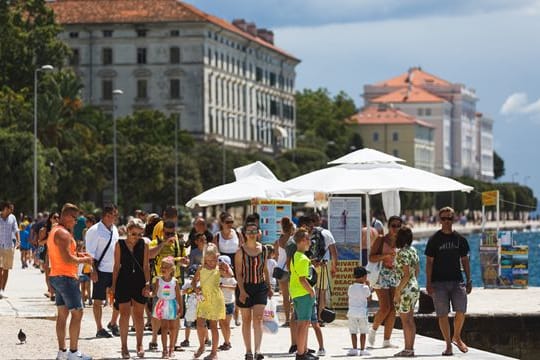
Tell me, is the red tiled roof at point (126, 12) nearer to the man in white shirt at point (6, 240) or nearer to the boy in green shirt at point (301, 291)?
the man in white shirt at point (6, 240)

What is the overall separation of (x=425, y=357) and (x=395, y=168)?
7.46 m

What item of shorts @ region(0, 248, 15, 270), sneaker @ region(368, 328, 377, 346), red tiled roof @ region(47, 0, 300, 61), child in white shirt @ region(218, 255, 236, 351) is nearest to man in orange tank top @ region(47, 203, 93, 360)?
child in white shirt @ region(218, 255, 236, 351)

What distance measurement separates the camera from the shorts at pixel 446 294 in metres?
18.6

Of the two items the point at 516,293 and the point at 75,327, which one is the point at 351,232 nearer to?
the point at 516,293

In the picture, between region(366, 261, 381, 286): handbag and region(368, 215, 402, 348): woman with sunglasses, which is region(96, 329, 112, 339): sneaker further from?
region(366, 261, 381, 286): handbag

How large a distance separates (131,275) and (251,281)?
5.04ft

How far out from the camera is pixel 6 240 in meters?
29.0

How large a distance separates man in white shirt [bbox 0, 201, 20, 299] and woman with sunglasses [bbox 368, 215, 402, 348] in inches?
414

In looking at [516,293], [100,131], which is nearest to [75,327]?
[516,293]

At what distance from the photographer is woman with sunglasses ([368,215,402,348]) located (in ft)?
64.6

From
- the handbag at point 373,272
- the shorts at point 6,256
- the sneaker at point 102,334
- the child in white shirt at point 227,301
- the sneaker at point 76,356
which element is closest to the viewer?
the sneaker at point 76,356

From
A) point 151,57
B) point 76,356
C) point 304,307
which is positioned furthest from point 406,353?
point 151,57

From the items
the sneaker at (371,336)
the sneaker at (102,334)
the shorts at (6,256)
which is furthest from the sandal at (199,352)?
the shorts at (6,256)

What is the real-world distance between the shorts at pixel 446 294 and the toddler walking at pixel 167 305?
126 inches
